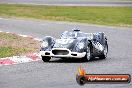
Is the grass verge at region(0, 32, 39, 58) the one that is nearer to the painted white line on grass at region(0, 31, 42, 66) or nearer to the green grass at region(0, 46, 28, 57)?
the green grass at region(0, 46, 28, 57)

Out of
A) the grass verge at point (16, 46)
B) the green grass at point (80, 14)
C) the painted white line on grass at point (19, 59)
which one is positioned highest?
the painted white line on grass at point (19, 59)

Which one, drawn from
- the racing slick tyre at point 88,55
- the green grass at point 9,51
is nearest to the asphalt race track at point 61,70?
the racing slick tyre at point 88,55

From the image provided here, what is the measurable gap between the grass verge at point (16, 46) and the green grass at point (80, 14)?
43.5ft

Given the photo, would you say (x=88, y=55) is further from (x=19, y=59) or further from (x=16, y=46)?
(x=16, y=46)

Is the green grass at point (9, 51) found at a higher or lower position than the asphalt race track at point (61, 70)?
lower

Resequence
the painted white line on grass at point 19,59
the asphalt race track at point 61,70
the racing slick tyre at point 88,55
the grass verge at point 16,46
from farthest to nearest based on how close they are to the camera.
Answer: the grass verge at point 16,46 → the racing slick tyre at point 88,55 → the painted white line on grass at point 19,59 → the asphalt race track at point 61,70

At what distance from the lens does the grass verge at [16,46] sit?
734 inches

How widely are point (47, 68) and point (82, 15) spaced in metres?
29.5

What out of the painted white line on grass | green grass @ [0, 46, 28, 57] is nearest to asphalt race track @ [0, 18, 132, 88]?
the painted white line on grass

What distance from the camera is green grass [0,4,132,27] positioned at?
39.4 metres

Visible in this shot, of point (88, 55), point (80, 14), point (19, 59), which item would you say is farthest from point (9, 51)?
point (80, 14)

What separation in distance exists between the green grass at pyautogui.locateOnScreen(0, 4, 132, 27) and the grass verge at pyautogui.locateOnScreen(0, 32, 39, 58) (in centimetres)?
1327

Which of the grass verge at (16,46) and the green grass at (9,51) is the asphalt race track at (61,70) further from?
the grass verge at (16,46)

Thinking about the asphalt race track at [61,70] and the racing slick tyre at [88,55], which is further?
the racing slick tyre at [88,55]
